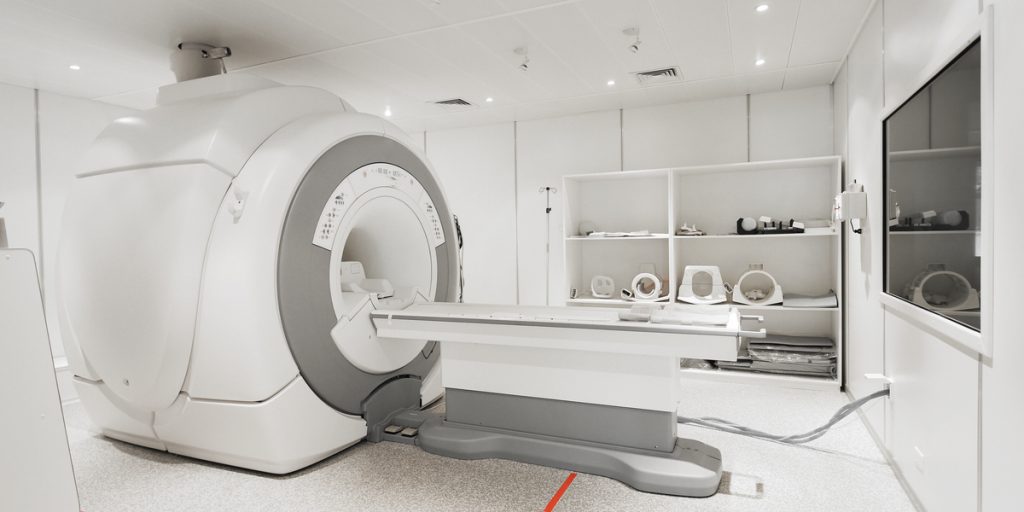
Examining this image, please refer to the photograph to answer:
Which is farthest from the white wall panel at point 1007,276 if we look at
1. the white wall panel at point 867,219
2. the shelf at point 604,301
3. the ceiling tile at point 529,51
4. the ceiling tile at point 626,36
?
the shelf at point 604,301

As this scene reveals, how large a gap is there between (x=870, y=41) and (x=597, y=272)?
262 cm

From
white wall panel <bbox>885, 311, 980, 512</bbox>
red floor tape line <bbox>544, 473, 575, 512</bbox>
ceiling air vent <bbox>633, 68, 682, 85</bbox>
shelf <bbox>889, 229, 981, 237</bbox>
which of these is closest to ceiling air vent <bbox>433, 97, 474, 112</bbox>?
ceiling air vent <bbox>633, 68, 682, 85</bbox>

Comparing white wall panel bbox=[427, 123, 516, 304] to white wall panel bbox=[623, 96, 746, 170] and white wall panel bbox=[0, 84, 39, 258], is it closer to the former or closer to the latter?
white wall panel bbox=[623, 96, 746, 170]

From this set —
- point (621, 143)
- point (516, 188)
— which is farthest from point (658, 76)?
point (516, 188)

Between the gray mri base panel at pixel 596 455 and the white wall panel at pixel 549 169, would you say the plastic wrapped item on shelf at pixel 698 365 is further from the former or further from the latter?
the gray mri base panel at pixel 596 455

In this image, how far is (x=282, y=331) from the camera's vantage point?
7.51 feet

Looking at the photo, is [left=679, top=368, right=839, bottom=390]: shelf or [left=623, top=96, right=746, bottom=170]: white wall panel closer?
[left=679, top=368, right=839, bottom=390]: shelf

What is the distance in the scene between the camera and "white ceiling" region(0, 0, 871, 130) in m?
2.58

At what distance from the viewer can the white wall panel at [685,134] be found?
14.1ft

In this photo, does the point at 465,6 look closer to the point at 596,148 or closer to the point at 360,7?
the point at 360,7

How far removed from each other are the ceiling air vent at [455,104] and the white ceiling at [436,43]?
0.13 m

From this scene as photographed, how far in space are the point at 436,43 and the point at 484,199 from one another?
7.58 feet

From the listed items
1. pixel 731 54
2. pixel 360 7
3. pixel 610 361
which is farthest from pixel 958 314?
pixel 360 7

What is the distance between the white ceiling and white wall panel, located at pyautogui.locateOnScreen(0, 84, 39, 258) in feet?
0.53
